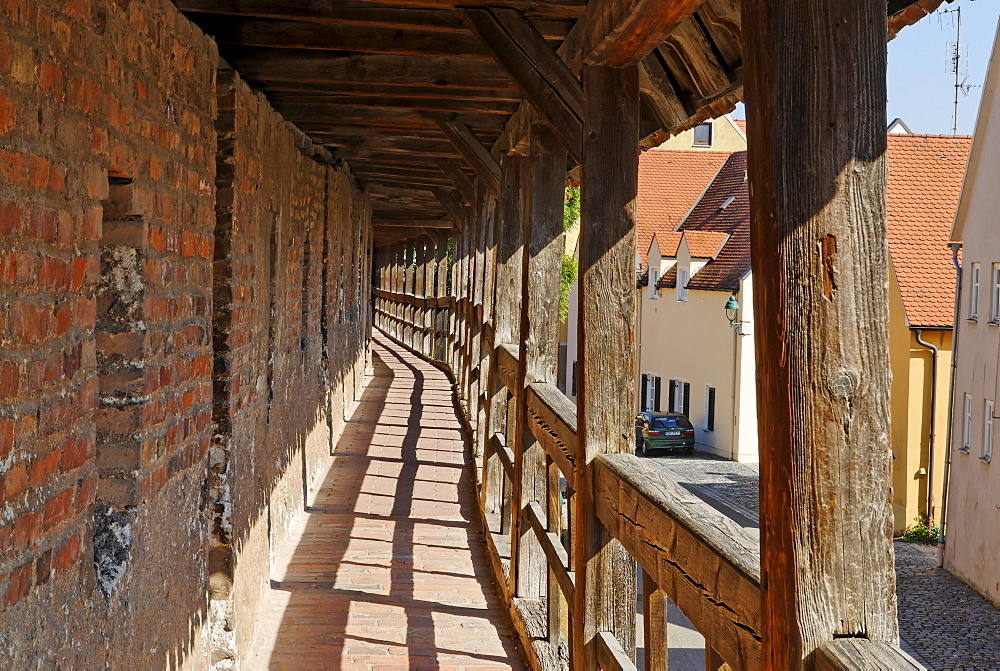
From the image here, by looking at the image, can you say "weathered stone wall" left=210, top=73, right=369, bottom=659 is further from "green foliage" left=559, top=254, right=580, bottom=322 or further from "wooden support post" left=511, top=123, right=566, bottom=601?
"green foliage" left=559, top=254, right=580, bottom=322

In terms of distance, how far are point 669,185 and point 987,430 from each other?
637 inches

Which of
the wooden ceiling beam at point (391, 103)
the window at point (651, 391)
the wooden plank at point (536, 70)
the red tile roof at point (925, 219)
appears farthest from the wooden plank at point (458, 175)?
the window at point (651, 391)

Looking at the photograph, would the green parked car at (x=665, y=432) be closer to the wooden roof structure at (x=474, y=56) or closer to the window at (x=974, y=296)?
the window at (x=974, y=296)

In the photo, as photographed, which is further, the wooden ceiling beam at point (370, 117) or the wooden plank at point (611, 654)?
the wooden ceiling beam at point (370, 117)

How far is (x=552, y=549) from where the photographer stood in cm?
499

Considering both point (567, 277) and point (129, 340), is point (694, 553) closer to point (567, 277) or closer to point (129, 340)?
point (129, 340)

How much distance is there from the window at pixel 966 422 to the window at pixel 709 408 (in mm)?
8672

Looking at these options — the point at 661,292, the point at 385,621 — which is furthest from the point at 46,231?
the point at 661,292

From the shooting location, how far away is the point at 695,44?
4004 millimetres

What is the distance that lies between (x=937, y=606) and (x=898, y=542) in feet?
12.3

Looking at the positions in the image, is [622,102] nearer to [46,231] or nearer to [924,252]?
[46,231]

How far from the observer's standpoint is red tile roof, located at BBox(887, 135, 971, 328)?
17.7m

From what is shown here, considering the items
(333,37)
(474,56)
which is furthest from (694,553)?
(333,37)

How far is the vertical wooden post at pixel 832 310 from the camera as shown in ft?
5.74
